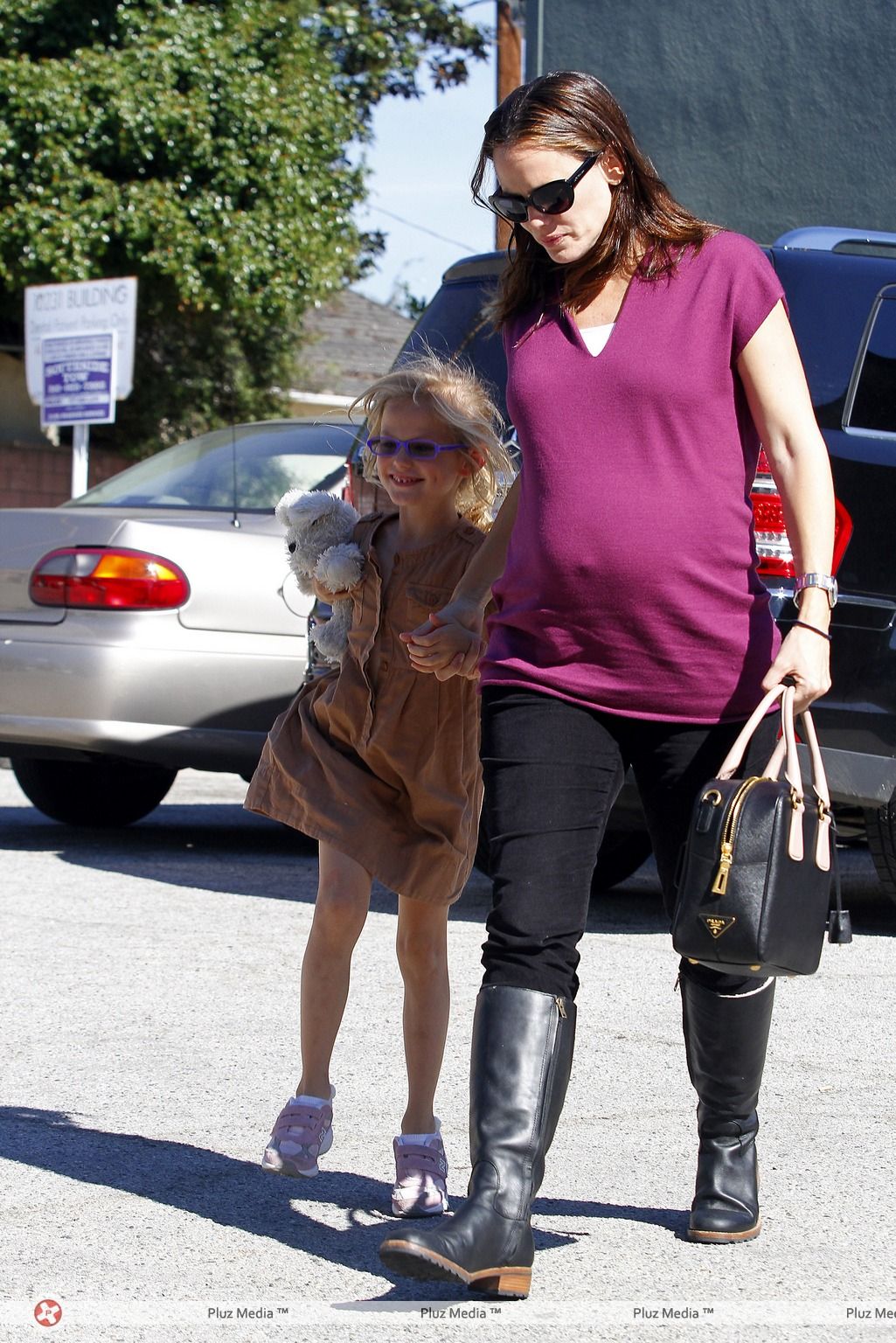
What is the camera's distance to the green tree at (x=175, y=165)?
62.5 ft

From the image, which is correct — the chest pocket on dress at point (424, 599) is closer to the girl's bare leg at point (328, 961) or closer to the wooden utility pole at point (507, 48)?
the girl's bare leg at point (328, 961)

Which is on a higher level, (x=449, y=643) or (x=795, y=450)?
(x=795, y=450)

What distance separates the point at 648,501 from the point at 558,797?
1.57ft

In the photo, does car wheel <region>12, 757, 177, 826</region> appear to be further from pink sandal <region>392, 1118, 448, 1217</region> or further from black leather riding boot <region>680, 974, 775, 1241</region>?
black leather riding boot <region>680, 974, 775, 1241</region>

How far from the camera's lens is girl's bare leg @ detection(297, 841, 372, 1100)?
3.33 meters

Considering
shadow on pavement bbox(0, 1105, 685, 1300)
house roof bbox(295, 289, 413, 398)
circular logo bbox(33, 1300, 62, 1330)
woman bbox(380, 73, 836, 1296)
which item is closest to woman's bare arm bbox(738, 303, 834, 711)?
woman bbox(380, 73, 836, 1296)

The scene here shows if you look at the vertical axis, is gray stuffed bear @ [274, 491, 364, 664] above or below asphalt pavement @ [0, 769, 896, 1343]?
above

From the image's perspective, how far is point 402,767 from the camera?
3363mm

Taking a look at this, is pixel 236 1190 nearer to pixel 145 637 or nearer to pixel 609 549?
pixel 609 549

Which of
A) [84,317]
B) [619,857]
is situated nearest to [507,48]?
[84,317]

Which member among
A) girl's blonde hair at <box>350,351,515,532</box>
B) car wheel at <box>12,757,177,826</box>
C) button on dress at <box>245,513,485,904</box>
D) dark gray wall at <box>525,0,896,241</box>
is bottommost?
car wheel at <box>12,757,177,826</box>

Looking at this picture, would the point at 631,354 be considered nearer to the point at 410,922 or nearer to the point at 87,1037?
the point at 410,922

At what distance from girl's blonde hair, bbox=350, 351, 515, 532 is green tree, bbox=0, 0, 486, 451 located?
16205mm

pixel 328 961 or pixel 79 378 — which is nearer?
pixel 328 961
